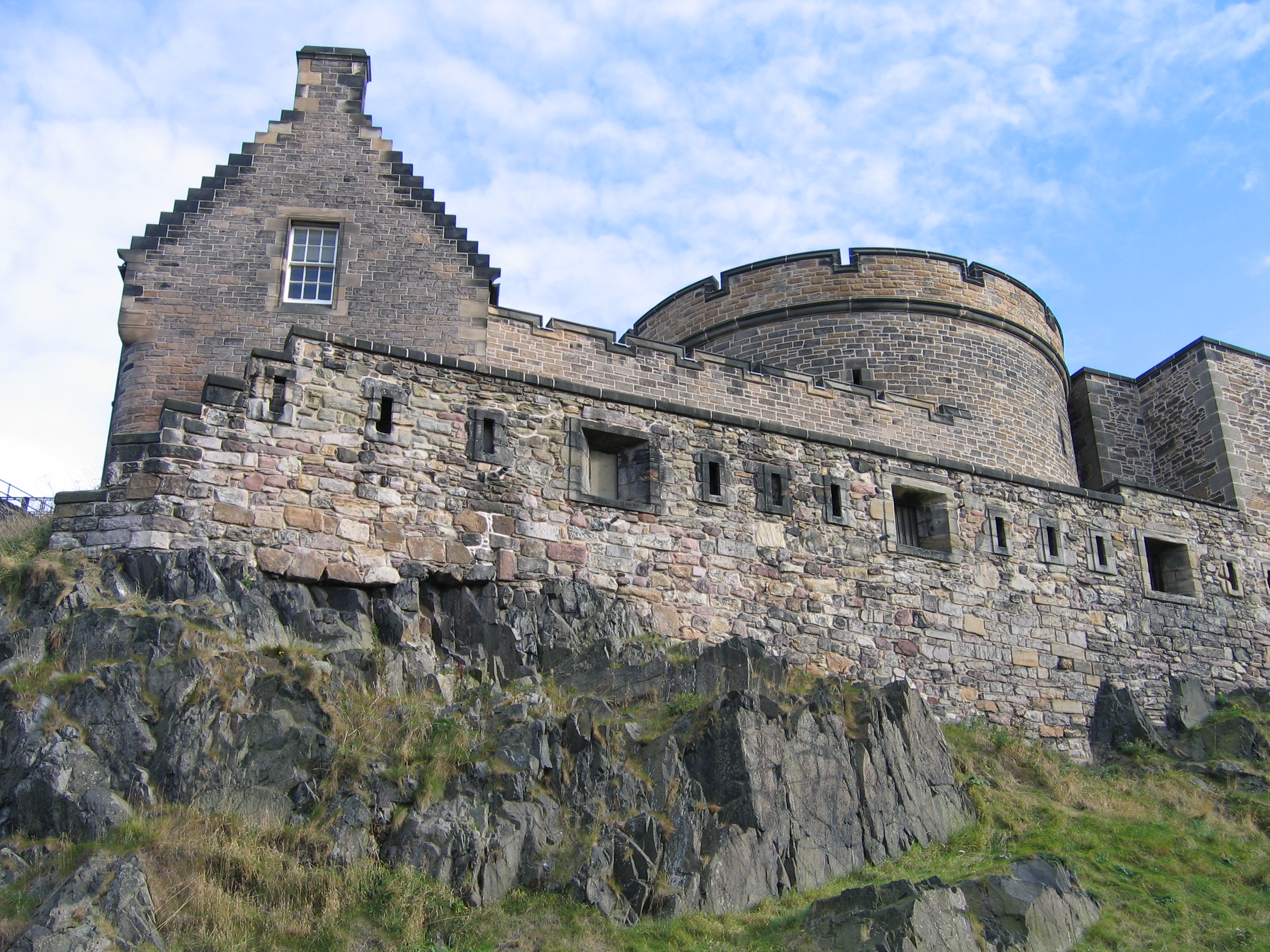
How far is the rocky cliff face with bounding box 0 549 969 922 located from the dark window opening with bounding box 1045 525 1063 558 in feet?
17.2

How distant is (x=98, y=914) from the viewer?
27.9 ft

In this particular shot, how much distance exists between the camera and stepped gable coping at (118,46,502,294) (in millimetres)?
15461

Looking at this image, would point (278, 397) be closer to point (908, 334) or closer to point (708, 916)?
point (708, 916)

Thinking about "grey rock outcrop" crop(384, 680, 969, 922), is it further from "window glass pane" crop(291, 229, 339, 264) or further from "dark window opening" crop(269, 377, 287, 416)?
"window glass pane" crop(291, 229, 339, 264)

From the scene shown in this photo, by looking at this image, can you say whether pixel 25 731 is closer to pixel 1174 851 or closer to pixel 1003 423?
pixel 1174 851

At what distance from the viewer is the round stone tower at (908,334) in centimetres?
1858

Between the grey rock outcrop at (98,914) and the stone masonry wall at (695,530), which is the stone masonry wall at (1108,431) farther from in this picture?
the grey rock outcrop at (98,914)

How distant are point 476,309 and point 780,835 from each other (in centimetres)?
761

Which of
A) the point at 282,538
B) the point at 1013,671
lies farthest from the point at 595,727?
the point at 1013,671

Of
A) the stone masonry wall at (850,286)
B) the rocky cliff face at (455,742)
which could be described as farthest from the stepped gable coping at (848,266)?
the rocky cliff face at (455,742)

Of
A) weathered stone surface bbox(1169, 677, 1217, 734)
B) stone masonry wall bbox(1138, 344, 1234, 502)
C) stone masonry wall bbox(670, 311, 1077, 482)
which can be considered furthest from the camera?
stone masonry wall bbox(1138, 344, 1234, 502)

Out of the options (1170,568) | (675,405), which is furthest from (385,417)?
(1170,568)

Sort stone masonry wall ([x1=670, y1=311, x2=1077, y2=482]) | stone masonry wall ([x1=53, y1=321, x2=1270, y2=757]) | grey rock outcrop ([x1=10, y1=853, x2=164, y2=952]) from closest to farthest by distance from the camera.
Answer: grey rock outcrop ([x1=10, y1=853, x2=164, y2=952]) → stone masonry wall ([x1=53, y1=321, x2=1270, y2=757]) → stone masonry wall ([x1=670, y1=311, x2=1077, y2=482])

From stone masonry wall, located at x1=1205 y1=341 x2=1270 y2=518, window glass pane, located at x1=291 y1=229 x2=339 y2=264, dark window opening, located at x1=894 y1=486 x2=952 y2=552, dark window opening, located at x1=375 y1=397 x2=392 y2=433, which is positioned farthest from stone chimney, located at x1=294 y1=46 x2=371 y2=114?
stone masonry wall, located at x1=1205 y1=341 x2=1270 y2=518
